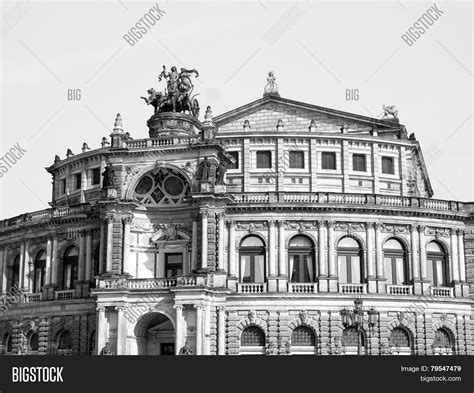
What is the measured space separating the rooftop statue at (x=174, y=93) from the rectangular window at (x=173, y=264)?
38.9ft

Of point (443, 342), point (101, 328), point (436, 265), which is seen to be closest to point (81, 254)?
point (101, 328)

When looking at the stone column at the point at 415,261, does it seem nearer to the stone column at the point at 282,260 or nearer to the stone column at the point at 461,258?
the stone column at the point at 461,258

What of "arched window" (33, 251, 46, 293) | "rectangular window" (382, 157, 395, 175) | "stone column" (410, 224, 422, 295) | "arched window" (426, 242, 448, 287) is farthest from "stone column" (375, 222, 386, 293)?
"arched window" (33, 251, 46, 293)

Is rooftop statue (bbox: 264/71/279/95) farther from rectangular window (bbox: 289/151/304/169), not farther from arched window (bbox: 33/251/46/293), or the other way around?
arched window (bbox: 33/251/46/293)

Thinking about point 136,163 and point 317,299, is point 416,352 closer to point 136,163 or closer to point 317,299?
point 317,299

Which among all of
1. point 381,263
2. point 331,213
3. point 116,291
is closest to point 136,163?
point 116,291

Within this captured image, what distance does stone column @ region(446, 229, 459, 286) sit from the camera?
61.3 meters

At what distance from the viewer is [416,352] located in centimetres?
5878

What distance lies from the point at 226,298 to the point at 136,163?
11708 millimetres

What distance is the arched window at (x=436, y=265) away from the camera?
61.3 meters

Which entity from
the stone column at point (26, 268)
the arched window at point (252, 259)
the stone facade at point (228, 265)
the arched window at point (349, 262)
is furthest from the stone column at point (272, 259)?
the stone column at point (26, 268)

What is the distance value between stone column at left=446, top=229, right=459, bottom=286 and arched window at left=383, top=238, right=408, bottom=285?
385 centimetres

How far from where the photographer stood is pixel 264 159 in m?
68.0
